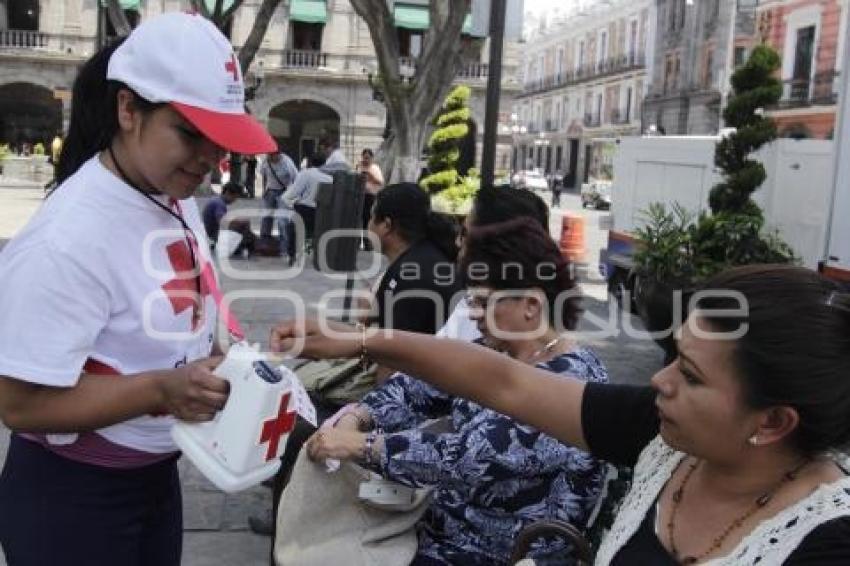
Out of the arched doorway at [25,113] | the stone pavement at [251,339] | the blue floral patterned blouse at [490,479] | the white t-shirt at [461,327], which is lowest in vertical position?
the stone pavement at [251,339]

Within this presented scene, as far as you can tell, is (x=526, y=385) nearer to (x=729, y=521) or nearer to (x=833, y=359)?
(x=729, y=521)

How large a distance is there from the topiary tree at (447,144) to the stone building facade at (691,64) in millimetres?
27236

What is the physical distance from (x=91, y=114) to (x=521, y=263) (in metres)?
1.21

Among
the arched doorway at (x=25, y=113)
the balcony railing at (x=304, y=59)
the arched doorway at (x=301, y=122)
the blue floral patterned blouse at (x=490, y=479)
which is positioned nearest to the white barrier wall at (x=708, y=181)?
the blue floral patterned blouse at (x=490, y=479)

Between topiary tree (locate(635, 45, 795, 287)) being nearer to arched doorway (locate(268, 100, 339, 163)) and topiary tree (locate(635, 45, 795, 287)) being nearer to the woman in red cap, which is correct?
the woman in red cap

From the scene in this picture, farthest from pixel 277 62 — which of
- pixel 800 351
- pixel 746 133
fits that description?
pixel 800 351

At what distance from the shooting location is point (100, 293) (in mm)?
1683

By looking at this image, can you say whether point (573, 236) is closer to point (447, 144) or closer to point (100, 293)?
point (447, 144)

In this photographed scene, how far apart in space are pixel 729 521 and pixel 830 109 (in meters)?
29.4

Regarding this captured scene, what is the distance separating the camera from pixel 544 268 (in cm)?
258

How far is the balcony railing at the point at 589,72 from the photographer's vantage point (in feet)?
188

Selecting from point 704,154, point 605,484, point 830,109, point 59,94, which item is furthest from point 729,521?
point 59,94

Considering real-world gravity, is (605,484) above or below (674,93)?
below

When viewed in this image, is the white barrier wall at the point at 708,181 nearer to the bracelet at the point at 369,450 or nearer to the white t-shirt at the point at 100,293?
the bracelet at the point at 369,450
